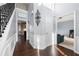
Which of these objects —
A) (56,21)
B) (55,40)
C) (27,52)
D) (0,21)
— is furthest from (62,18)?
(0,21)

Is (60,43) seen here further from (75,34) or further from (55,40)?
(75,34)

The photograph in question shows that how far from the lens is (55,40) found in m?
1.92

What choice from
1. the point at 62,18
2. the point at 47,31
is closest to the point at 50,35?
the point at 47,31

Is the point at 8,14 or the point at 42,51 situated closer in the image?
the point at 8,14

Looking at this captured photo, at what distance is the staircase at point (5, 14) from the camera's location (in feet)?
5.47

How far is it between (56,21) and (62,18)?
122 mm

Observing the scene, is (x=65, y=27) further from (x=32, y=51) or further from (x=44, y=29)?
(x=32, y=51)

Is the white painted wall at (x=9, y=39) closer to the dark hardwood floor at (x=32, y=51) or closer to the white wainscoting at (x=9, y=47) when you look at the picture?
the white wainscoting at (x=9, y=47)

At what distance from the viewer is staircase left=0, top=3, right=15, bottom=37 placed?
1669 mm

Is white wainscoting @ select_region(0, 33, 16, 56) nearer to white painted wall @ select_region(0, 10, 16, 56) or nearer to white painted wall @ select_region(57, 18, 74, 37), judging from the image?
white painted wall @ select_region(0, 10, 16, 56)

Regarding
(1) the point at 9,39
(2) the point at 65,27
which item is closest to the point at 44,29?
(2) the point at 65,27

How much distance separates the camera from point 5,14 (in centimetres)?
173

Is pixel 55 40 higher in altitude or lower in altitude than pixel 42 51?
higher

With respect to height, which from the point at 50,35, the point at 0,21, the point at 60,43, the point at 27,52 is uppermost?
the point at 0,21
